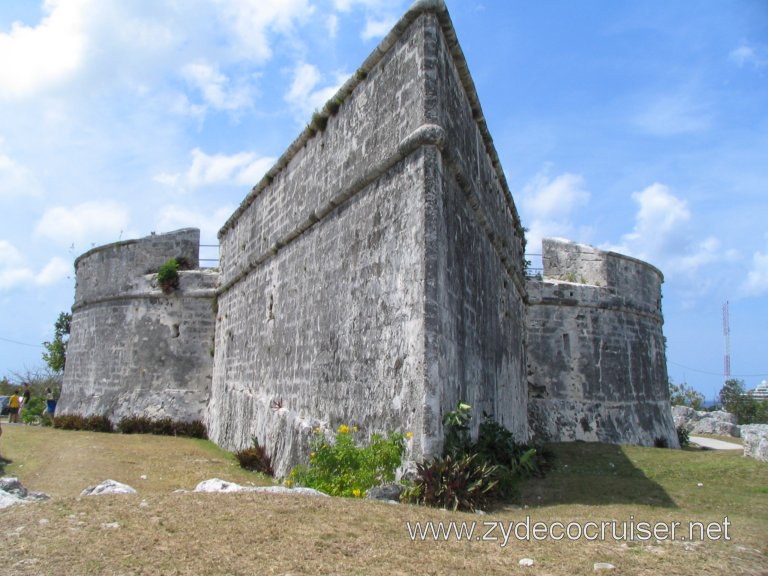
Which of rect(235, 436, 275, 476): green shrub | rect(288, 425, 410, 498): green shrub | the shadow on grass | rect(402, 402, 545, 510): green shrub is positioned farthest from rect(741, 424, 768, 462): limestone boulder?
rect(235, 436, 275, 476): green shrub

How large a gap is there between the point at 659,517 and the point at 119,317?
45.1ft

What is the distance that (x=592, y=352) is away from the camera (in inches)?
571

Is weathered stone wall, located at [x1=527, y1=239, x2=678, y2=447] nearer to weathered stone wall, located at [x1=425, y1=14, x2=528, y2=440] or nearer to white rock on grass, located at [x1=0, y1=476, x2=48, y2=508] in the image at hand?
weathered stone wall, located at [x1=425, y1=14, x2=528, y2=440]

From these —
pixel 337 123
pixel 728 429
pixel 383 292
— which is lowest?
pixel 728 429

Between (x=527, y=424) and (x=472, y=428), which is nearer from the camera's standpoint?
(x=472, y=428)

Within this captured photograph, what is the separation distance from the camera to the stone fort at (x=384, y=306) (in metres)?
6.53

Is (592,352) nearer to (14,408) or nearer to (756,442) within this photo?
(756,442)

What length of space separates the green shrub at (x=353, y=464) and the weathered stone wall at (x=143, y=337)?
8.95 metres

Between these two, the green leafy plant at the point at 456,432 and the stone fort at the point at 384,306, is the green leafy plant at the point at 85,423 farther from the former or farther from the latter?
the green leafy plant at the point at 456,432

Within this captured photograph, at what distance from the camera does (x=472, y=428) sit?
7.05 metres

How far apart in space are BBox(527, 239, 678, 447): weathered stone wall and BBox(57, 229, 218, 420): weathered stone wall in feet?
26.5

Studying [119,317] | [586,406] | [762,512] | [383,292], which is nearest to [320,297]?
Answer: [383,292]

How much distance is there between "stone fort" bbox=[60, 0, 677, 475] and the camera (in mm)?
6531

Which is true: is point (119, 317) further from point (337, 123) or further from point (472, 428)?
point (472, 428)
